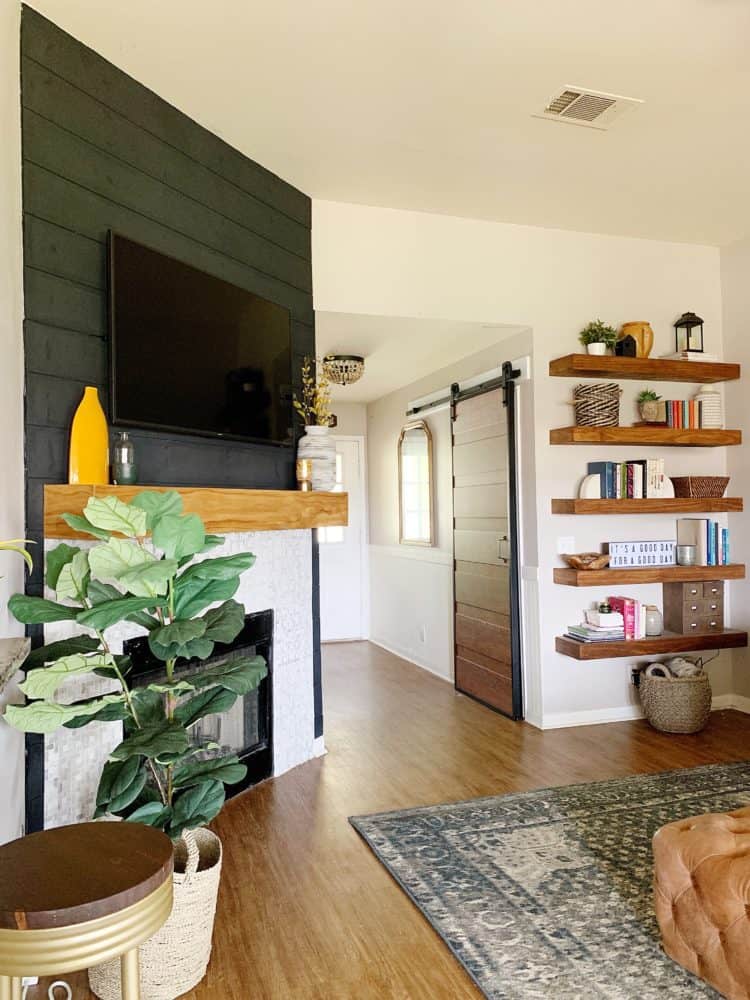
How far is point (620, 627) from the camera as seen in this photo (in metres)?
4.16

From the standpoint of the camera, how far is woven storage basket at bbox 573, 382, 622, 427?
163 inches

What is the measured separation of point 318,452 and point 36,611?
1856 mm

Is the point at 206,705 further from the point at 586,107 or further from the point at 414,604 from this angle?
the point at 414,604

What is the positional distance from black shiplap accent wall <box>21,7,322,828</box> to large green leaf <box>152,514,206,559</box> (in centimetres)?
73

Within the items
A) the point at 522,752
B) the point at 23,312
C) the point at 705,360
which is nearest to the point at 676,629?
the point at 522,752

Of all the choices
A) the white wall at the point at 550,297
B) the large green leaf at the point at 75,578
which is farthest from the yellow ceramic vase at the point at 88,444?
the white wall at the point at 550,297

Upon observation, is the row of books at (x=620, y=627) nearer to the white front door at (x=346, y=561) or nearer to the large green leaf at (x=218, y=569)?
the large green leaf at (x=218, y=569)

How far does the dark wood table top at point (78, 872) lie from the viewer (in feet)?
3.96

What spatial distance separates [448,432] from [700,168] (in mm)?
2461

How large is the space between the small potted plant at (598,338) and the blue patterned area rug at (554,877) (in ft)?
7.42

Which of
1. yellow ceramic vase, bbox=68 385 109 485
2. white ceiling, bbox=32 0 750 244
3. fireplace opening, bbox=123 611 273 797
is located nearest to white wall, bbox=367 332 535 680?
white ceiling, bbox=32 0 750 244

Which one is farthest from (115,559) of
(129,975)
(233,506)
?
(233,506)

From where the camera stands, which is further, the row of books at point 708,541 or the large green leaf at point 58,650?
the row of books at point 708,541

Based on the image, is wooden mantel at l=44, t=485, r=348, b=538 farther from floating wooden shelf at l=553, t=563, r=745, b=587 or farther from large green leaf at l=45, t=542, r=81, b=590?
floating wooden shelf at l=553, t=563, r=745, b=587
